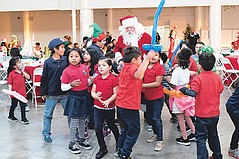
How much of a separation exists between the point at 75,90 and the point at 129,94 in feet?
2.98

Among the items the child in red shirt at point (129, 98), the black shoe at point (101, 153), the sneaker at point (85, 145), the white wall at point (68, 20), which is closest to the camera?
the child in red shirt at point (129, 98)

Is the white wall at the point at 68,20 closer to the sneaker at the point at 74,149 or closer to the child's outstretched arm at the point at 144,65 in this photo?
the sneaker at the point at 74,149

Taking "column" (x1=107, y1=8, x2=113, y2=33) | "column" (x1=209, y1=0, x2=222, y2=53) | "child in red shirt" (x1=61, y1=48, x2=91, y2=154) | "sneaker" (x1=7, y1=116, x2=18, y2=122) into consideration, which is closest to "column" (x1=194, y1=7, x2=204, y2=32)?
"column" (x1=107, y1=8, x2=113, y2=33)

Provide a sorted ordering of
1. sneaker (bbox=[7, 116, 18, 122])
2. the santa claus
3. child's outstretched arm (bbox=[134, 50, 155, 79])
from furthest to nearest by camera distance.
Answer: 1. sneaker (bbox=[7, 116, 18, 122])
2. the santa claus
3. child's outstretched arm (bbox=[134, 50, 155, 79])

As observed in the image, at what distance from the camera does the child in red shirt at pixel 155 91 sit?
5000 millimetres

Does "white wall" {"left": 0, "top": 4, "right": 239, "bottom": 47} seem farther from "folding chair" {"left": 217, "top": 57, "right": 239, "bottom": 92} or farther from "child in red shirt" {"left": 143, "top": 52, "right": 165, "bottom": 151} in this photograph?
"child in red shirt" {"left": 143, "top": 52, "right": 165, "bottom": 151}

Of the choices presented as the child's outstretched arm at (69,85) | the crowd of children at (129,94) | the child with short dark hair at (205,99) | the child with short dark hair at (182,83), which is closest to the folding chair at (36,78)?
the crowd of children at (129,94)

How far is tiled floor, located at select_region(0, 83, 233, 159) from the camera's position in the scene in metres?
4.98

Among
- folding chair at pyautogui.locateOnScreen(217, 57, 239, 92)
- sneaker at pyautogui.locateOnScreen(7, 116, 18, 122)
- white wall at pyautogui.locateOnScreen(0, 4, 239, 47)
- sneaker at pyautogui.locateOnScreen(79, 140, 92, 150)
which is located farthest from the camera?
white wall at pyautogui.locateOnScreen(0, 4, 239, 47)

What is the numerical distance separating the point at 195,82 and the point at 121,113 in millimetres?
961

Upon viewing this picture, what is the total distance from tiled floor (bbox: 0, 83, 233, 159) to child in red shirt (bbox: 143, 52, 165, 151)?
0.79 ft

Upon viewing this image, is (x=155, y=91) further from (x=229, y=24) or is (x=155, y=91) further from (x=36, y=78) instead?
(x=229, y=24)

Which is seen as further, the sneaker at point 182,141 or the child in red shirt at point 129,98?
the sneaker at point 182,141

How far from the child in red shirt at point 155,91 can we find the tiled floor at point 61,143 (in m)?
0.24
